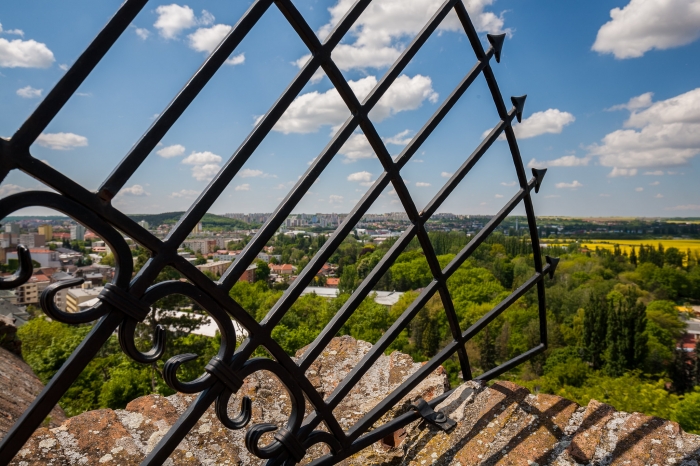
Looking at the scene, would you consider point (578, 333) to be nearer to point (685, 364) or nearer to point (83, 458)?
point (685, 364)

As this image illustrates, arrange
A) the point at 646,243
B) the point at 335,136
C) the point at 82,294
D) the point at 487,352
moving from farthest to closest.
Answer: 1. the point at 646,243
2. the point at 487,352
3. the point at 82,294
4. the point at 335,136

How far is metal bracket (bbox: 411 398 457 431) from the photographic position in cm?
227

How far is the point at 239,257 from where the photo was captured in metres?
1.47

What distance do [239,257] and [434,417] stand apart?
4.77ft

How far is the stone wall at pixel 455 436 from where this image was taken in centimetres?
193

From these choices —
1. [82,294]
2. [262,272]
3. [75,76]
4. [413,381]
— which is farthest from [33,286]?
[75,76]

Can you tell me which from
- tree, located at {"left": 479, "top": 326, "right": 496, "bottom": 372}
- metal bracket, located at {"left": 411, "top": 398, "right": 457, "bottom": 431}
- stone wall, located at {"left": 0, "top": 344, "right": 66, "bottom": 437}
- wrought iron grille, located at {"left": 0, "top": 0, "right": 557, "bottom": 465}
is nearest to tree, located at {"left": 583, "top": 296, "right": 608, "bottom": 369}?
tree, located at {"left": 479, "top": 326, "right": 496, "bottom": 372}

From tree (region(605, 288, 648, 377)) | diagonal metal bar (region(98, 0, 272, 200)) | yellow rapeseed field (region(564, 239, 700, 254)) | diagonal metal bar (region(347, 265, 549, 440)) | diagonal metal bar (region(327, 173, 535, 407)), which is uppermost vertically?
diagonal metal bar (region(98, 0, 272, 200))

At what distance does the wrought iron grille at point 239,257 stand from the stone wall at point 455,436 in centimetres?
18

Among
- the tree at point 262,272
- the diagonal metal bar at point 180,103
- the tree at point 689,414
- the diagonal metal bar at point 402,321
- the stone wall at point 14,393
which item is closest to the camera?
the diagonal metal bar at point 180,103

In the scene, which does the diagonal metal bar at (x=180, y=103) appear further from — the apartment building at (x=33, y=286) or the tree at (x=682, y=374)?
the tree at (x=682, y=374)

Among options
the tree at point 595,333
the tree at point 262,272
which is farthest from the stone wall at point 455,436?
the tree at point 595,333

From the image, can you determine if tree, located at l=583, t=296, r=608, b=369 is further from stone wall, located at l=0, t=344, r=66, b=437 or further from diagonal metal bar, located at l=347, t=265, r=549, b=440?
stone wall, located at l=0, t=344, r=66, b=437

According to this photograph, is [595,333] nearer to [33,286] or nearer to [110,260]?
[33,286]
